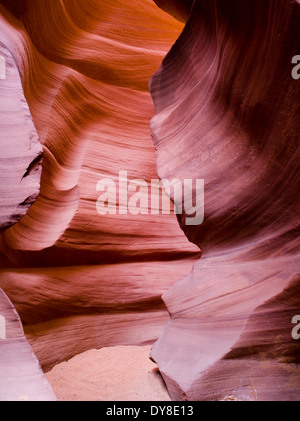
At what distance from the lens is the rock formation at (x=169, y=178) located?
2.12 m

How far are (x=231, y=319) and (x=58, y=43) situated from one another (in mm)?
3209

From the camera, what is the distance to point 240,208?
245cm

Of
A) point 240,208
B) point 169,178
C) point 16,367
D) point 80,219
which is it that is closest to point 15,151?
point 80,219

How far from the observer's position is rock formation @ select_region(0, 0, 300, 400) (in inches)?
83.7

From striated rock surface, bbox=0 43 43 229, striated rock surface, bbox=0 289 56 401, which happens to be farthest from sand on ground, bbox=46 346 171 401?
striated rock surface, bbox=0 43 43 229

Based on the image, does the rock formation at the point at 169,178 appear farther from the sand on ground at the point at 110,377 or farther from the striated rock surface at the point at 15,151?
the sand on ground at the point at 110,377

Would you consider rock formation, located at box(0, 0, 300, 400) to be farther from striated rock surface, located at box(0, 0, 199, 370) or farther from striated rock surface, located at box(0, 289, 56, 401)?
striated rock surface, located at box(0, 289, 56, 401)

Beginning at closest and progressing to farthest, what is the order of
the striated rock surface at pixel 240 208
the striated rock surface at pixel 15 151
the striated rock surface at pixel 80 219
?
the striated rock surface at pixel 240 208 → the striated rock surface at pixel 15 151 → the striated rock surface at pixel 80 219

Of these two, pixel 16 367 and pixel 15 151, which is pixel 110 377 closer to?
pixel 16 367

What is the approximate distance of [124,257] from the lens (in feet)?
12.7

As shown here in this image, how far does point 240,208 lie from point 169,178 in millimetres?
552

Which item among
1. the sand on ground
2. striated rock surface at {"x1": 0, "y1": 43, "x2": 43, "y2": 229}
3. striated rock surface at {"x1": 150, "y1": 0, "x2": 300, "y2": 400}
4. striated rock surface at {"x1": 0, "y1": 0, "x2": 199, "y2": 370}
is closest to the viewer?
striated rock surface at {"x1": 150, "y1": 0, "x2": 300, "y2": 400}

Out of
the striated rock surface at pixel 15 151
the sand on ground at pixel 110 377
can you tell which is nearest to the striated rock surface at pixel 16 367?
the sand on ground at pixel 110 377
